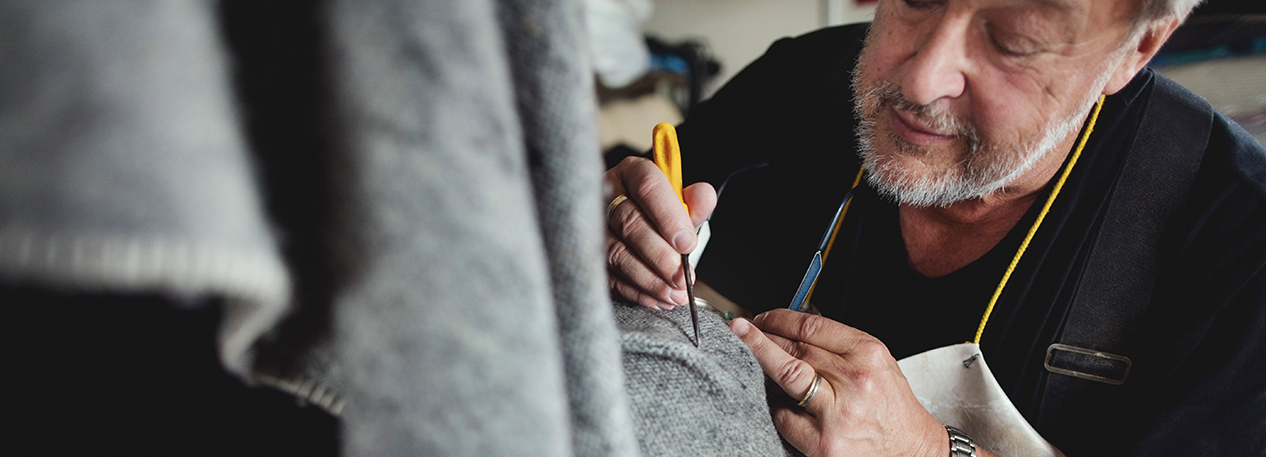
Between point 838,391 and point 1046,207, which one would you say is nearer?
point 838,391

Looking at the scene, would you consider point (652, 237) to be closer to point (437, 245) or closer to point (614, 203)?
point (614, 203)

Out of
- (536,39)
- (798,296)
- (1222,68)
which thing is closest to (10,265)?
Result: (536,39)

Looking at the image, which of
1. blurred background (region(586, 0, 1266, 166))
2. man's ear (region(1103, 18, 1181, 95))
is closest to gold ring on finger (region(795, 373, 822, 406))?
man's ear (region(1103, 18, 1181, 95))

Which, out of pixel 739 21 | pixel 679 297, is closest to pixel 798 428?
pixel 679 297

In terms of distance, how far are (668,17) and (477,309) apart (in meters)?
3.08

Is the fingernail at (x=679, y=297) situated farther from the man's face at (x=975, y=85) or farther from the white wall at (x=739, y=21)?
the white wall at (x=739, y=21)

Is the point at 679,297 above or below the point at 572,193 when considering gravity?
below

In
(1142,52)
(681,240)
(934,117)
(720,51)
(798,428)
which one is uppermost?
(1142,52)

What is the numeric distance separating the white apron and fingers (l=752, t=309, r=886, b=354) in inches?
6.0

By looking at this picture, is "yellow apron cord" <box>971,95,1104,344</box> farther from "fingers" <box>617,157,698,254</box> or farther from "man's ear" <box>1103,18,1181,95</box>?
"fingers" <box>617,157,698,254</box>

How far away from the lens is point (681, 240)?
24.6 inches

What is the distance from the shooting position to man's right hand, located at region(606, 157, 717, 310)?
62 cm

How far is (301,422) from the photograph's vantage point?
304 millimetres

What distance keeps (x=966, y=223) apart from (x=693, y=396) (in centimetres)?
79
